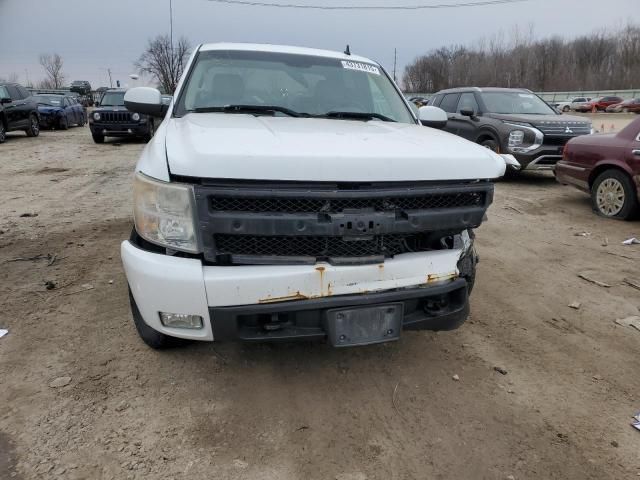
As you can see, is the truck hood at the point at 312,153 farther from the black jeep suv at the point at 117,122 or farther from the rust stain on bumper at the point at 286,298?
the black jeep suv at the point at 117,122

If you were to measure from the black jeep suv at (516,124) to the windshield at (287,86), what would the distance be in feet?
15.6

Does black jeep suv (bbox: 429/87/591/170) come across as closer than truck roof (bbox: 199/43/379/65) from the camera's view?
No

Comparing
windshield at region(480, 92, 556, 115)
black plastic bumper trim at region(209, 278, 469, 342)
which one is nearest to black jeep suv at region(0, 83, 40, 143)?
windshield at region(480, 92, 556, 115)

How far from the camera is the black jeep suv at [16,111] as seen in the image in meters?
15.1

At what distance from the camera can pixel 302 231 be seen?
7.14 ft

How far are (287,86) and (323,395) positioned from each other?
226 cm

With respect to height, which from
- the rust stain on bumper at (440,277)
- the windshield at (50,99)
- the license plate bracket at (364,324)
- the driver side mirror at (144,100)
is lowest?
the license plate bracket at (364,324)

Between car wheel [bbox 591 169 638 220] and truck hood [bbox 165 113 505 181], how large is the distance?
4675mm

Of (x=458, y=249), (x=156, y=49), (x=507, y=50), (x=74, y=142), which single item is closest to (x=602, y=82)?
(x=507, y=50)

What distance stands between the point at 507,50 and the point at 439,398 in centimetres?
8345

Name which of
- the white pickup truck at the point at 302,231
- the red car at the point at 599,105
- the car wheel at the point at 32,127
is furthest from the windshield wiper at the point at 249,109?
the red car at the point at 599,105

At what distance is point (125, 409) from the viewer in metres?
2.47

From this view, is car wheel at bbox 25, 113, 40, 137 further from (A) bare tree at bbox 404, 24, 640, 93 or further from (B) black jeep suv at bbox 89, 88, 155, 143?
(A) bare tree at bbox 404, 24, 640, 93

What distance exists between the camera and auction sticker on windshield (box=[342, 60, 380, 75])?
3.98 m
